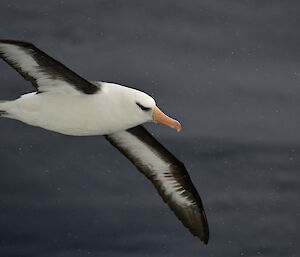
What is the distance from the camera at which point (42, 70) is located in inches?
366

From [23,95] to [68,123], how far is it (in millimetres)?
1112

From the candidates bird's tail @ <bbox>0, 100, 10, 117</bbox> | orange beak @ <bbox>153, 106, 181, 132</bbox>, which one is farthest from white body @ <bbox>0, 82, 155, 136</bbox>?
bird's tail @ <bbox>0, 100, 10, 117</bbox>

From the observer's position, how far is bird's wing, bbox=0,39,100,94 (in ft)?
29.1

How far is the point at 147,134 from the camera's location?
37.5 ft

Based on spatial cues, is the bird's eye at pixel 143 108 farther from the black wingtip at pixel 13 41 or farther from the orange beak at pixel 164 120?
the black wingtip at pixel 13 41

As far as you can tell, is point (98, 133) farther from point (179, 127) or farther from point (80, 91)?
point (179, 127)

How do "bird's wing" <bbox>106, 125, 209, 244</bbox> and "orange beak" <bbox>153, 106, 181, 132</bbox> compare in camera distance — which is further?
"bird's wing" <bbox>106, 125, 209, 244</bbox>

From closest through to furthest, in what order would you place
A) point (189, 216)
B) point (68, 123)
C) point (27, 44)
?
point (27, 44), point (68, 123), point (189, 216)

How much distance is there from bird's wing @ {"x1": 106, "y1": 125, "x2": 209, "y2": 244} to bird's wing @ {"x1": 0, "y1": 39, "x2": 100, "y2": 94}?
230 cm

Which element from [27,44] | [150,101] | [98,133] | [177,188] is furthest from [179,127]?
[27,44]

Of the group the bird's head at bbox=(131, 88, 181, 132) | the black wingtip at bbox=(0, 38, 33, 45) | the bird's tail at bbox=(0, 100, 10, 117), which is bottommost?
the bird's tail at bbox=(0, 100, 10, 117)

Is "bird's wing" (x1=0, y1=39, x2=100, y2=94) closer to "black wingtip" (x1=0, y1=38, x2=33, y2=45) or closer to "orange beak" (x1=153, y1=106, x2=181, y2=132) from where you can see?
"black wingtip" (x1=0, y1=38, x2=33, y2=45)

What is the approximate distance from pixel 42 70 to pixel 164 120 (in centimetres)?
212

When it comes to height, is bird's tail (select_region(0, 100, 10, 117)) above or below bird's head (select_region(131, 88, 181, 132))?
below
